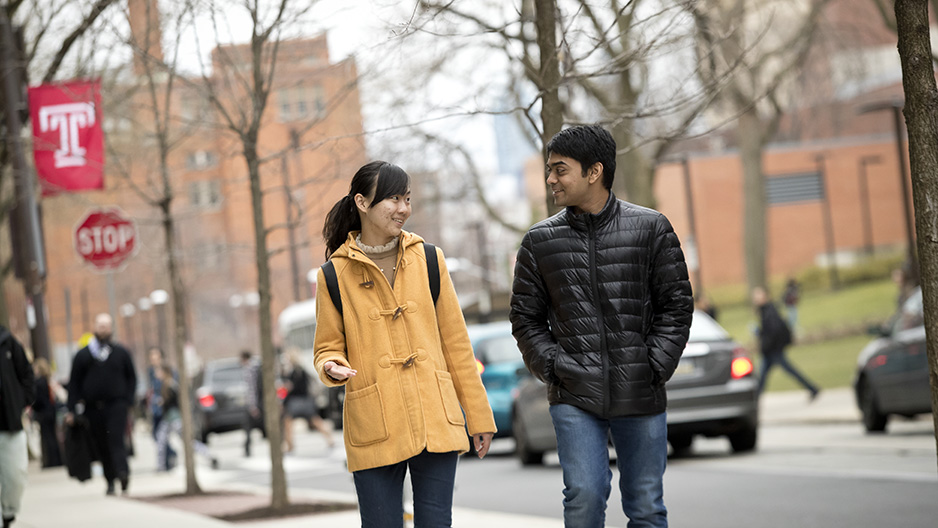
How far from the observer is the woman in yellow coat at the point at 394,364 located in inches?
181

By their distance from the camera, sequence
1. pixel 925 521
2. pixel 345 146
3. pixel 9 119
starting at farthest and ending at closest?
pixel 9 119 → pixel 345 146 → pixel 925 521

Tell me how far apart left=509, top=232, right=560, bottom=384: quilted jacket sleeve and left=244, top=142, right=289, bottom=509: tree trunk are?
621 centimetres

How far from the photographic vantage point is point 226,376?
29.9m

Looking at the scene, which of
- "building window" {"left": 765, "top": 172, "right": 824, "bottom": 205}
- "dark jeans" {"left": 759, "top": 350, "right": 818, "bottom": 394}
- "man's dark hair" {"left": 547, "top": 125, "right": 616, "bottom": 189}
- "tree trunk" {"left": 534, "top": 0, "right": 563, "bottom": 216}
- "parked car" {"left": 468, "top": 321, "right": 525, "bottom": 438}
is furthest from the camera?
"building window" {"left": 765, "top": 172, "right": 824, "bottom": 205}

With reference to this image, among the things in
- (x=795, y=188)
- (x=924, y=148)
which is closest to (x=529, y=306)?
(x=924, y=148)

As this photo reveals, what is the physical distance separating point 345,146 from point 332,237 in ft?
21.9

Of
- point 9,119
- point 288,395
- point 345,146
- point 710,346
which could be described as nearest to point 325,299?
point 345,146

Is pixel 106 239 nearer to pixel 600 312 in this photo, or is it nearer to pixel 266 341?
pixel 266 341

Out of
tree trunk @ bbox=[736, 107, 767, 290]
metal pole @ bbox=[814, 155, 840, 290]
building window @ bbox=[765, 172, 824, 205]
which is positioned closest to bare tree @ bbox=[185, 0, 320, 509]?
tree trunk @ bbox=[736, 107, 767, 290]

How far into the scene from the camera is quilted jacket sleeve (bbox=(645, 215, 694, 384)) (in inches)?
195

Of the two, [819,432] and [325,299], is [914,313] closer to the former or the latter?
[819,432]

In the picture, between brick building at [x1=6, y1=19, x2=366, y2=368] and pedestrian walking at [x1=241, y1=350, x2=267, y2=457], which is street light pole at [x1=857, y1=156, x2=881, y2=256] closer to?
brick building at [x1=6, y1=19, x2=366, y2=368]

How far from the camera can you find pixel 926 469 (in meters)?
10.8

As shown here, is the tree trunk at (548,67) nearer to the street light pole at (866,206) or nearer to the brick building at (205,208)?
the brick building at (205,208)
